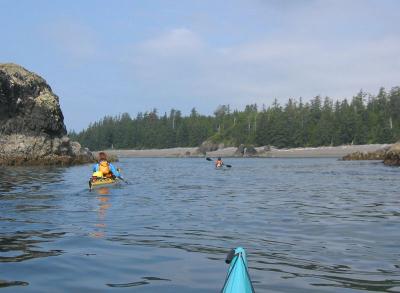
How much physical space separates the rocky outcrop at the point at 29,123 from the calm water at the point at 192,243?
36604 mm

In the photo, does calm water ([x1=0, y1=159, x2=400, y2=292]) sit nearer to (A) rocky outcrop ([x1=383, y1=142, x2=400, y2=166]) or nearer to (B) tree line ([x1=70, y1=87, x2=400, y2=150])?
(A) rocky outcrop ([x1=383, y1=142, x2=400, y2=166])

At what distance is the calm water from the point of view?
7.09 m

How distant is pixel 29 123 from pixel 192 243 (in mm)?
49430

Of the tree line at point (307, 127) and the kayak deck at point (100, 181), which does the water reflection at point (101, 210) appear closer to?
the kayak deck at point (100, 181)

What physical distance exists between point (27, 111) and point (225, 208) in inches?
1806

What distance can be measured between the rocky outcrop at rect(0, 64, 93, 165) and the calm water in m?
36.6

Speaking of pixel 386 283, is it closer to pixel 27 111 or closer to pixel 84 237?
pixel 84 237

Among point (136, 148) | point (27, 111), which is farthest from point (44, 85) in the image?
point (136, 148)

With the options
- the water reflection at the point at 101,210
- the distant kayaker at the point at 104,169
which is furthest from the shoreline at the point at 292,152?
the water reflection at the point at 101,210

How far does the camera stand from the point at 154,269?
307 inches

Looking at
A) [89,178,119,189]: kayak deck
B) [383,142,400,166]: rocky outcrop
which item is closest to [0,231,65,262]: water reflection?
[89,178,119,189]: kayak deck

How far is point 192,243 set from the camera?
9.89m

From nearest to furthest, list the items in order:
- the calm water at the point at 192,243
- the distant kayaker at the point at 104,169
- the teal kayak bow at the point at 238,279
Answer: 1. the teal kayak bow at the point at 238,279
2. the calm water at the point at 192,243
3. the distant kayaker at the point at 104,169

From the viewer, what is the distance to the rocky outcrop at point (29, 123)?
2068 inches
